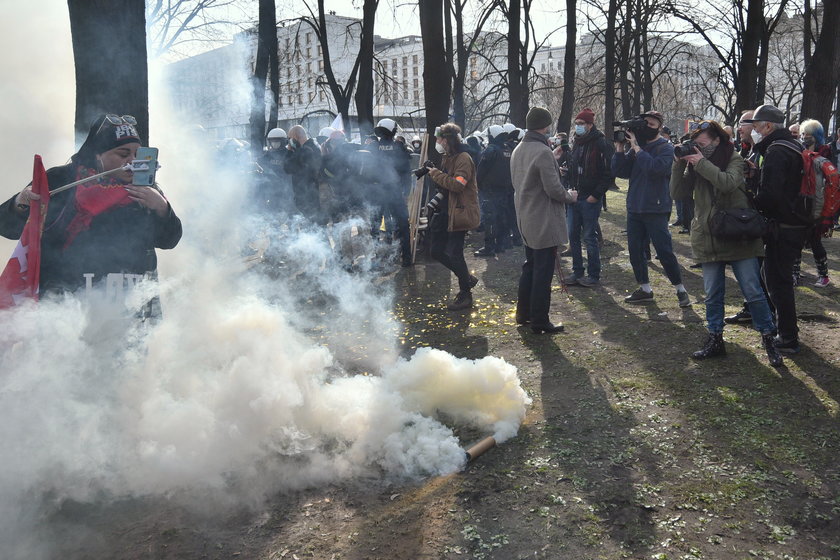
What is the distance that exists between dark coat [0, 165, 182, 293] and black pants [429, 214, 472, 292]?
408cm

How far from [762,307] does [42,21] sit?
6.29 metres

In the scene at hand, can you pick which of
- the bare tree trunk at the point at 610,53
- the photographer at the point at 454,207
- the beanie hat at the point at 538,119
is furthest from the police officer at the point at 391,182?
the bare tree trunk at the point at 610,53

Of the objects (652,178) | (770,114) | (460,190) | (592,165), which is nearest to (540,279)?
(460,190)

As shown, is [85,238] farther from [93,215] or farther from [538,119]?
[538,119]

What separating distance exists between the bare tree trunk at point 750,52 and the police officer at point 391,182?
9.11 metres

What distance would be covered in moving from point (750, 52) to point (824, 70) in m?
1.78

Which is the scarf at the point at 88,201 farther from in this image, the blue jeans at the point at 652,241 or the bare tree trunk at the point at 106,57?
the blue jeans at the point at 652,241

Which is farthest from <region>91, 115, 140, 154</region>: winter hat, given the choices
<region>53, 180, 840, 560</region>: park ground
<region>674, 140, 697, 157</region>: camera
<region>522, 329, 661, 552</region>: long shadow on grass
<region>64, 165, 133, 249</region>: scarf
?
<region>674, 140, 697, 157</region>: camera

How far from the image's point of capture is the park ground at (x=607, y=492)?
3.13 metres

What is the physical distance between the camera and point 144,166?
395cm

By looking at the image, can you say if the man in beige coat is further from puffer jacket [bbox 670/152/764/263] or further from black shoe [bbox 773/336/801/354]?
black shoe [bbox 773/336/801/354]

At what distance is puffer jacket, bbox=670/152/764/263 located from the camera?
522 cm

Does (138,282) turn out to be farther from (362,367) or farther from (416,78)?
(416,78)

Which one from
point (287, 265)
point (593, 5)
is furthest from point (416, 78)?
point (287, 265)
